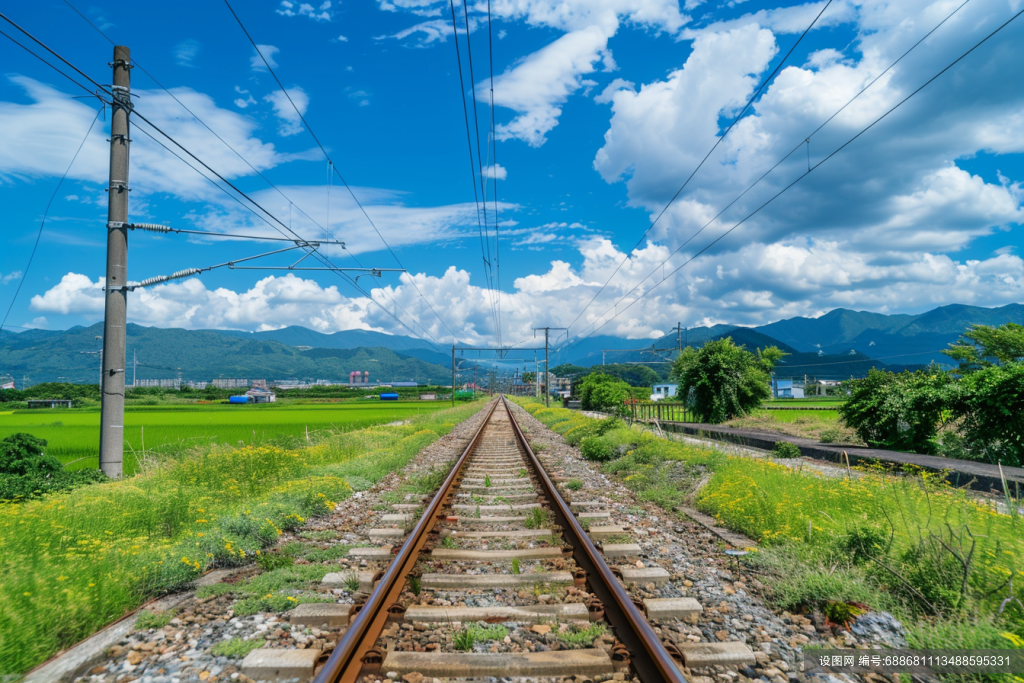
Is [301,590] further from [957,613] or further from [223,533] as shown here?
[957,613]

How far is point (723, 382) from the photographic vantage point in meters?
25.5

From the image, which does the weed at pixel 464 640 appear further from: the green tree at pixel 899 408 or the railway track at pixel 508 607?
the green tree at pixel 899 408

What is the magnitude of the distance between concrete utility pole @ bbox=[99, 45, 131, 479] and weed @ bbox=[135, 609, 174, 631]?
7.92 metres

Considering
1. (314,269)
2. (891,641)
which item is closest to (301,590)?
(891,641)

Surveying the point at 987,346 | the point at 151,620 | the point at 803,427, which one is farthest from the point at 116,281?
the point at 987,346

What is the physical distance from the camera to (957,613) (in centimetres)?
388

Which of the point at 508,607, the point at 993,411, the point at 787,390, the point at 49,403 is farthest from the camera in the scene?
the point at 787,390

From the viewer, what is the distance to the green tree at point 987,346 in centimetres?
2395

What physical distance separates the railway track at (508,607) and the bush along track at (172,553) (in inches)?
25.5

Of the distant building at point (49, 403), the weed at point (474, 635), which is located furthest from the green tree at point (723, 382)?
the distant building at point (49, 403)

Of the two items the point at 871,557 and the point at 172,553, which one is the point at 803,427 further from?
the point at 172,553

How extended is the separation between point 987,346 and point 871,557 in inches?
1140

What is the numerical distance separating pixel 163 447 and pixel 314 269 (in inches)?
310

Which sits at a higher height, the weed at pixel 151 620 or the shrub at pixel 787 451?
the weed at pixel 151 620
